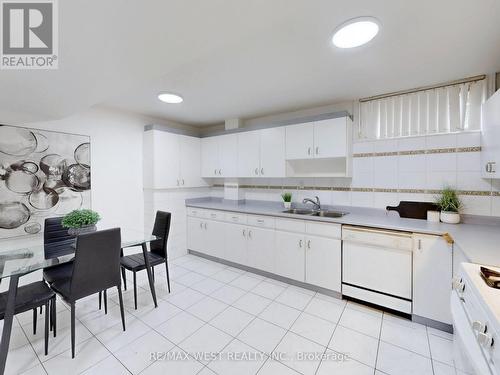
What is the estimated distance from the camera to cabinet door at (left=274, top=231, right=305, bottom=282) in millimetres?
2707

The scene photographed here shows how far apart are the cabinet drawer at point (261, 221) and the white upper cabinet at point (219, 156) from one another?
3.09ft

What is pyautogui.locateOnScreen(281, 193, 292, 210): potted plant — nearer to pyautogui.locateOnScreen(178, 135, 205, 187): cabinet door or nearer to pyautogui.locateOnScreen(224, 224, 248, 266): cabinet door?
pyautogui.locateOnScreen(224, 224, 248, 266): cabinet door

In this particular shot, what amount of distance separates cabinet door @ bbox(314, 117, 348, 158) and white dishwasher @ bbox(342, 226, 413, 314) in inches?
38.4

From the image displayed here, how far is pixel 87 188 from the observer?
9.62 feet

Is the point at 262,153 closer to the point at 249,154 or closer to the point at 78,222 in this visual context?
the point at 249,154

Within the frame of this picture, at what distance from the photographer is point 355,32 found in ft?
5.03

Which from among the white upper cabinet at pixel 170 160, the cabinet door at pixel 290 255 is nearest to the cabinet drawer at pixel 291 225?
the cabinet door at pixel 290 255

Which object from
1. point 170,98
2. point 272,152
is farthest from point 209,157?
point 170,98

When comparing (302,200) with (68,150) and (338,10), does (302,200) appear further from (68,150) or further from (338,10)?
(68,150)

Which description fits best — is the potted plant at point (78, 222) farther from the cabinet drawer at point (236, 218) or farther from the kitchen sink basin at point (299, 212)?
the kitchen sink basin at point (299, 212)

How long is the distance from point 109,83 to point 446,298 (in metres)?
3.32

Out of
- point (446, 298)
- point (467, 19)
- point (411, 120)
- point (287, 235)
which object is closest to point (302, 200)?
point (287, 235)

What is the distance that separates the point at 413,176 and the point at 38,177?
14.1ft

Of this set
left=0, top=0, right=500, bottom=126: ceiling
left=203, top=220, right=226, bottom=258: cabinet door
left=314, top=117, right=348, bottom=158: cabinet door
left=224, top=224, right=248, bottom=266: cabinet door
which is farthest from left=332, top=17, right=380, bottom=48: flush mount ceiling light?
left=203, top=220, right=226, bottom=258: cabinet door
